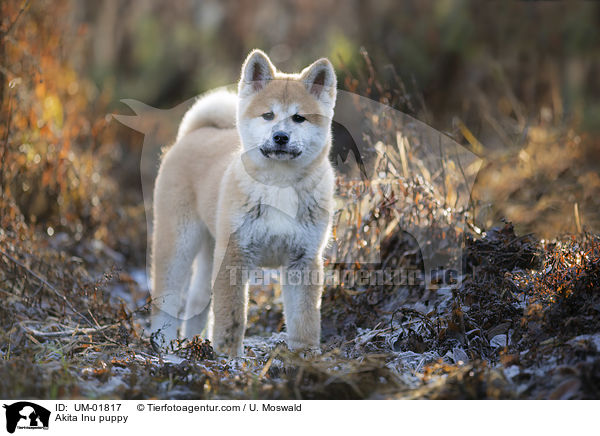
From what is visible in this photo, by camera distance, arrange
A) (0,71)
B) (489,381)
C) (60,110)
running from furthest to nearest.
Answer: (60,110), (0,71), (489,381)

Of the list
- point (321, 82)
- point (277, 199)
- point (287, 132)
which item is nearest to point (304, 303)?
point (277, 199)

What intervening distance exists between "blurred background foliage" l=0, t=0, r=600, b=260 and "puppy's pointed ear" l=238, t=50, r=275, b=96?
3.18 feet

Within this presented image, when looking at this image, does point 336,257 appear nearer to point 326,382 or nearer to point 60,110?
point 326,382

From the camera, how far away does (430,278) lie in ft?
14.8

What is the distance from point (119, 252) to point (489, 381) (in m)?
4.62

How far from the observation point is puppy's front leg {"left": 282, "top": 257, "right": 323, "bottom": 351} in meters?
4.06

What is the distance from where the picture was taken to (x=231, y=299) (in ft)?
13.3

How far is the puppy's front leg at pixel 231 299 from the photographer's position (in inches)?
158

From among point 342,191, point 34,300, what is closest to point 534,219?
point 342,191

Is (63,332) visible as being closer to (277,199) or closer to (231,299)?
(231,299)

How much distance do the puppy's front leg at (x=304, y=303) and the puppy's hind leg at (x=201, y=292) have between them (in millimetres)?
1079
